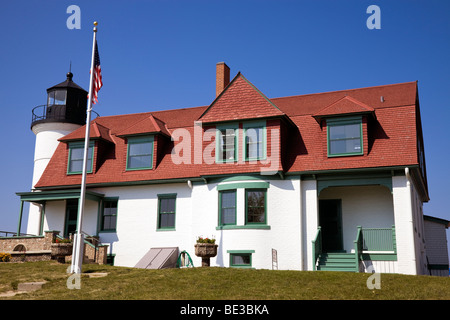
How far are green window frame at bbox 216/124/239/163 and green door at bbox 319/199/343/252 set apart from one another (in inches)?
189

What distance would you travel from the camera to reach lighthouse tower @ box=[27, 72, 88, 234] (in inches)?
1217

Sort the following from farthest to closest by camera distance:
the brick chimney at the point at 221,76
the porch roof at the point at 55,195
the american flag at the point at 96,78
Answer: the brick chimney at the point at 221,76
the porch roof at the point at 55,195
the american flag at the point at 96,78

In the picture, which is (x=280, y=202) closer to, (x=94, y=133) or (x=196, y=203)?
(x=196, y=203)

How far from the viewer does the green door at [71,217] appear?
27266 mm

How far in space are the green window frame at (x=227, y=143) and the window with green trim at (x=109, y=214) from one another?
20.6 feet

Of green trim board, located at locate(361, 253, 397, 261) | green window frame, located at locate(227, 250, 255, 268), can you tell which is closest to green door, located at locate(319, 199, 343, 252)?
green trim board, located at locate(361, 253, 397, 261)

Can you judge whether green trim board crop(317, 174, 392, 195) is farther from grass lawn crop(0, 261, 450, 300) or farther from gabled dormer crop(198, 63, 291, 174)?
grass lawn crop(0, 261, 450, 300)

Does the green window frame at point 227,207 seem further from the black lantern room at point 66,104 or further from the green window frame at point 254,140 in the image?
the black lantern room at point 66,104

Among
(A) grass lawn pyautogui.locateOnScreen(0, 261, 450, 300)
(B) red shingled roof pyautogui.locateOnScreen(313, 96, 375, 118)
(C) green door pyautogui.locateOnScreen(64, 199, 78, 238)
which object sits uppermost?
(B) red shingled roof pyautogui.locateOnScreen(313, 96, 375, 118)

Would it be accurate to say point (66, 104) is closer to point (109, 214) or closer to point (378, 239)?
point (109, 214)

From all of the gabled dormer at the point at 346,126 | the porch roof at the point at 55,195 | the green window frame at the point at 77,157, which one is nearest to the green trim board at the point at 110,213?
the porch roof at the point at 55,195

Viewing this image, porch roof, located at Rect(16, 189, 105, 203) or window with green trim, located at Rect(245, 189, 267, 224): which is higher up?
porch roof, located at Rect(16, 189, 105, 203)

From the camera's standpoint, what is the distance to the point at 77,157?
1102 inches

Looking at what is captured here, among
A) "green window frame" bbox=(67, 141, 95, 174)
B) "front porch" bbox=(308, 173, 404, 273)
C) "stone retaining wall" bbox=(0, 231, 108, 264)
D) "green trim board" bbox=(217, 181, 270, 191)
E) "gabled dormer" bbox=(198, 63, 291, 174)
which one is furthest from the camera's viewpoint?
"green window frame" bbox=(67, 141, 95, 174)
